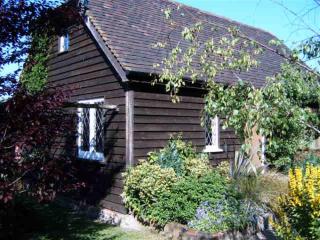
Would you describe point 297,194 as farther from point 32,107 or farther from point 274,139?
point 32,107

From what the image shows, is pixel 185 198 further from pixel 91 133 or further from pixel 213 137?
pixel 213 137

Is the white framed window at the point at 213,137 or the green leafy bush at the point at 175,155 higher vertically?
the white framed window at the point at 213,137

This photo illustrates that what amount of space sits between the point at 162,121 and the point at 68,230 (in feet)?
11.4

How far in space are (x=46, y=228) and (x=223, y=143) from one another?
589 cm

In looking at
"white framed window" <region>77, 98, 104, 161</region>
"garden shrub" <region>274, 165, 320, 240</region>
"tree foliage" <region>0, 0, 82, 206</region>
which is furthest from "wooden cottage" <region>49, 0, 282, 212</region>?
"garden shrub" <region>274, 165, 320, 240</region>

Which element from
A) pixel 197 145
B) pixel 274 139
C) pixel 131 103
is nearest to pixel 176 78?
pixel 274 139

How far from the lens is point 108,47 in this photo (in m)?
10.2

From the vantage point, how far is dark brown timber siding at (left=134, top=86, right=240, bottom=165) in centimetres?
988

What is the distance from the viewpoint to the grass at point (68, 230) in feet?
27.5

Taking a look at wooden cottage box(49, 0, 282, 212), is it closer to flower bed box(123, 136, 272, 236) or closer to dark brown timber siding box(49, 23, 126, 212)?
dark brown timber siding box(49, 23, 126, 212)

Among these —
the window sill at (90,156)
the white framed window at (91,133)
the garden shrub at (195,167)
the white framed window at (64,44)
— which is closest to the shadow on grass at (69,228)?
the window sill at (90,156)

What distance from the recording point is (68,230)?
8.94 metres

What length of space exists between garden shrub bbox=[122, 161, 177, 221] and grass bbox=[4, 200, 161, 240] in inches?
23.3

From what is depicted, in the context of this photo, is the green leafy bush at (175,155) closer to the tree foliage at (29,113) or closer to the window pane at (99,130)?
the window pane at (99,130)
